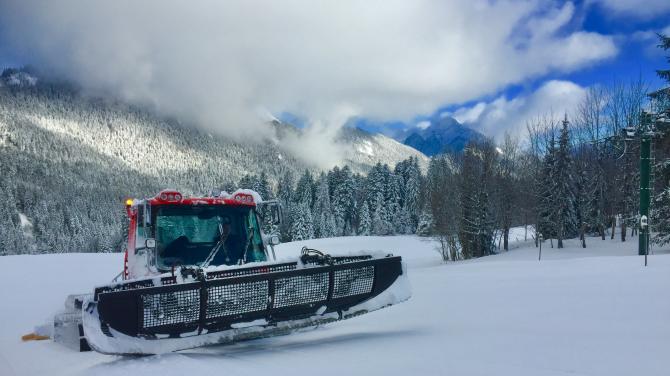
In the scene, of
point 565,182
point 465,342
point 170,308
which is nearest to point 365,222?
point 565,182

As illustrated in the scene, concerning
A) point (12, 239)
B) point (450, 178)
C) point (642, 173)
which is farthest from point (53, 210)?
point (642, 173)

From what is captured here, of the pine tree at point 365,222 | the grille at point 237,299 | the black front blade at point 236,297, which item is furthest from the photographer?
the pine tree at point 365,222

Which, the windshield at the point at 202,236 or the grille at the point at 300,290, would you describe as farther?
the windshield at the point at 202,236

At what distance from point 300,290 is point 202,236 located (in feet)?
6.31

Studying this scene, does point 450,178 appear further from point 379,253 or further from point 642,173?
point 379,253

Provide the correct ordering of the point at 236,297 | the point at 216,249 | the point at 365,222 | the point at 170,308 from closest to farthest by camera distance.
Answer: the point at 170,308 → the point at 236,297 → the point at 216,249 → the point at 365,222

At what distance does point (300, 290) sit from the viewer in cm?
555

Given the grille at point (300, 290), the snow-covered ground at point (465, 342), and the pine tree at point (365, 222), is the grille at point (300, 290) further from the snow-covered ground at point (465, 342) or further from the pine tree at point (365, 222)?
the pine tree at point (365, 222)

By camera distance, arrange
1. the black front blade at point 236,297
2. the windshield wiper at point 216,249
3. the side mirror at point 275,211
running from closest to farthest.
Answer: the black front blade at point 236,297
the windshield wiper at point 216,249
the side mirror at point 275,211

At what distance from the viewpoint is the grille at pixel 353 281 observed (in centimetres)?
584

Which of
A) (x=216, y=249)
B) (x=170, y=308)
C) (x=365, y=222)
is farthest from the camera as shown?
(x=365, y=222)

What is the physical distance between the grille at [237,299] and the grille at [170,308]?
0.16 meters

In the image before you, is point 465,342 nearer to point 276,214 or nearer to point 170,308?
point 170,308

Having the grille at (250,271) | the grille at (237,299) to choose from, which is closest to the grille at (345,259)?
the grille at (250,271)
